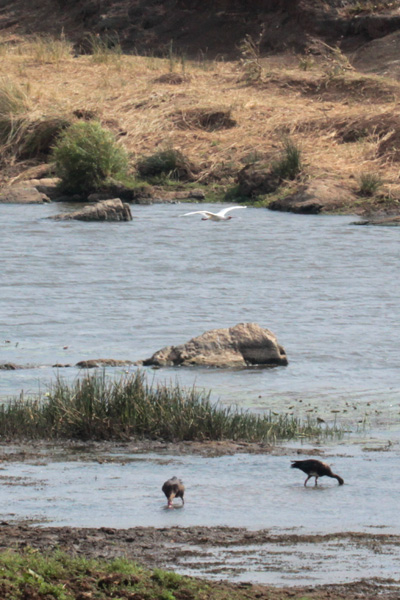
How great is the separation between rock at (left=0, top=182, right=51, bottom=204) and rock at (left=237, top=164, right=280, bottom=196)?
Result: 4637mm

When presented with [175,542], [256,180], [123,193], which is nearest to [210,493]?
[175,542]

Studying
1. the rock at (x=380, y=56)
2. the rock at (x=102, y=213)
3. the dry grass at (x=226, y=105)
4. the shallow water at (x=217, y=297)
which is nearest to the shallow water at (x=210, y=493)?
the shallow water at (x=217, y=297)

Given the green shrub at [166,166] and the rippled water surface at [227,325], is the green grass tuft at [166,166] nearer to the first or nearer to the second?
the green shrub at [166,166]

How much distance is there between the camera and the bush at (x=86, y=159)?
27047 millimetres

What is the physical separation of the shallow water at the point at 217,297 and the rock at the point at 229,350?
181 millimetres

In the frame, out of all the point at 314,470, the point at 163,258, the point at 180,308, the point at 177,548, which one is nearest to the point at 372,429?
the point at 314,470

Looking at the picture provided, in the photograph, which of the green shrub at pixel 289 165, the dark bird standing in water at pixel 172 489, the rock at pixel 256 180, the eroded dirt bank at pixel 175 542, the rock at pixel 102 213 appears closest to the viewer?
the eroded dirt bank at pixel 175 542

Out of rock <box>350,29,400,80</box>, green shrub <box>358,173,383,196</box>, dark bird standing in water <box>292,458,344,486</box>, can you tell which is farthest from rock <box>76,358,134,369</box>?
rock <box>350,29,400,80</box>

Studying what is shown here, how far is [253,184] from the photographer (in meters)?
27.8

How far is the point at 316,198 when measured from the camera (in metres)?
26.0

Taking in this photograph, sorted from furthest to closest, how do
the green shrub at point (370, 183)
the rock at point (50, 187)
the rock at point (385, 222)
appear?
the rock at point (50, 187)
the green shrub at point (370, 183)
the rock at point (385, 222)

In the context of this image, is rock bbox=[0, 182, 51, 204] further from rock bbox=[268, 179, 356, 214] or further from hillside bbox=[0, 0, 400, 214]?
rock bbox=[268, 179, 356, 214]

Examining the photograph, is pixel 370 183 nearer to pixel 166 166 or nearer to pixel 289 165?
pixel 289 165

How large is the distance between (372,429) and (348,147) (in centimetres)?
2022
